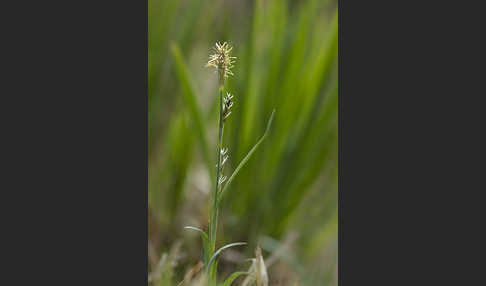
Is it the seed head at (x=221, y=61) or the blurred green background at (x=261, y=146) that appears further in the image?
the blurred green background at (x=261, y=146)

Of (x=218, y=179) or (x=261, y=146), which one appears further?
(x=261, y=146)

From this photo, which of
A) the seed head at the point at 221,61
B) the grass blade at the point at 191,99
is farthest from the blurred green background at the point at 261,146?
the seed head at the point at 221,61

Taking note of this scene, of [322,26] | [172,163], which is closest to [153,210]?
[172,163]

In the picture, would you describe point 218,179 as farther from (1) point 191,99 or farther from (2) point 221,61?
(1) point 191,99

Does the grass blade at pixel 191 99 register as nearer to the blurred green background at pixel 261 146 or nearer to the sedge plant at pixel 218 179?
the blurred green background at pixel 261 146

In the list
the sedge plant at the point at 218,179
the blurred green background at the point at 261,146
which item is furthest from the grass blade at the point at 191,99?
the sedge plant at the point at 218,179

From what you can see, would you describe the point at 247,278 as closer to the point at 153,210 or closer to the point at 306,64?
the point at 153,210

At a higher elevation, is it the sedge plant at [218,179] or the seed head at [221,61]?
the seed head at [221,61]

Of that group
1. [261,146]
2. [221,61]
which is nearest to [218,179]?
[221,61]
